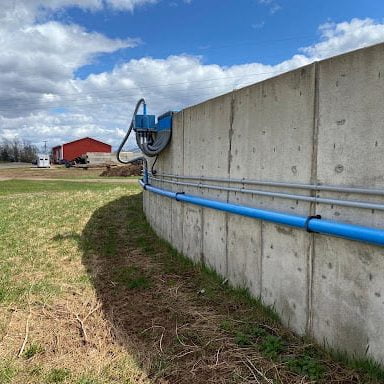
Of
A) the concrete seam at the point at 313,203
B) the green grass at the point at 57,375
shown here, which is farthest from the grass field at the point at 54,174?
the concrete seam at the point at 313,203

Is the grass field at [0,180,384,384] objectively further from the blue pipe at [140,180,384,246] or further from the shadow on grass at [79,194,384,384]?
the blue pipe at [140,180,384,246]

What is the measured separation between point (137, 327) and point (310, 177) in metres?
1.97

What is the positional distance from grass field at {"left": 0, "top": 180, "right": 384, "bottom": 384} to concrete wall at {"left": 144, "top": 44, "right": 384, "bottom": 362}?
22 centimetres

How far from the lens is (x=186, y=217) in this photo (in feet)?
18.1

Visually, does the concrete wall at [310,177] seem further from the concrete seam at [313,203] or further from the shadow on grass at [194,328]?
the shadow on grass at [194,328]

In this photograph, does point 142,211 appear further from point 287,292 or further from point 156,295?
point 287,292

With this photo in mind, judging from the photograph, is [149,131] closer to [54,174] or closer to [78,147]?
[54,174]

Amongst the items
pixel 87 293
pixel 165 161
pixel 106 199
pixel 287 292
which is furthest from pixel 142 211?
pixel 287 292

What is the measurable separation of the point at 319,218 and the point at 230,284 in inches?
64.7

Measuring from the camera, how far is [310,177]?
9.85ft

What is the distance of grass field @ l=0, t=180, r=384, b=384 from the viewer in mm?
2709

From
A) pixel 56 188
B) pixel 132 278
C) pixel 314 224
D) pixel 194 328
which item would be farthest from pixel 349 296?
pixel 56 188

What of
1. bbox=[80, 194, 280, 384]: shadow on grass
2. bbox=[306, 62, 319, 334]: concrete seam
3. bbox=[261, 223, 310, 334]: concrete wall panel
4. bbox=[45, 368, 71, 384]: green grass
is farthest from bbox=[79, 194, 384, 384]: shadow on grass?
bbox=[45, 368, 71, 384]: green grass

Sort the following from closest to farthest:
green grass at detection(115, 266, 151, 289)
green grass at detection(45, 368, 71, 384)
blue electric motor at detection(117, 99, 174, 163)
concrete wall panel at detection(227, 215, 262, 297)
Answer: green grass at detection(45, 368, 71, 384) < concrete wall panel at detection(227, 215, 262, 297) < green grass at detection(115, 266, 151, 289) < blue electric motor at detection(117, 99, 174, 163)
